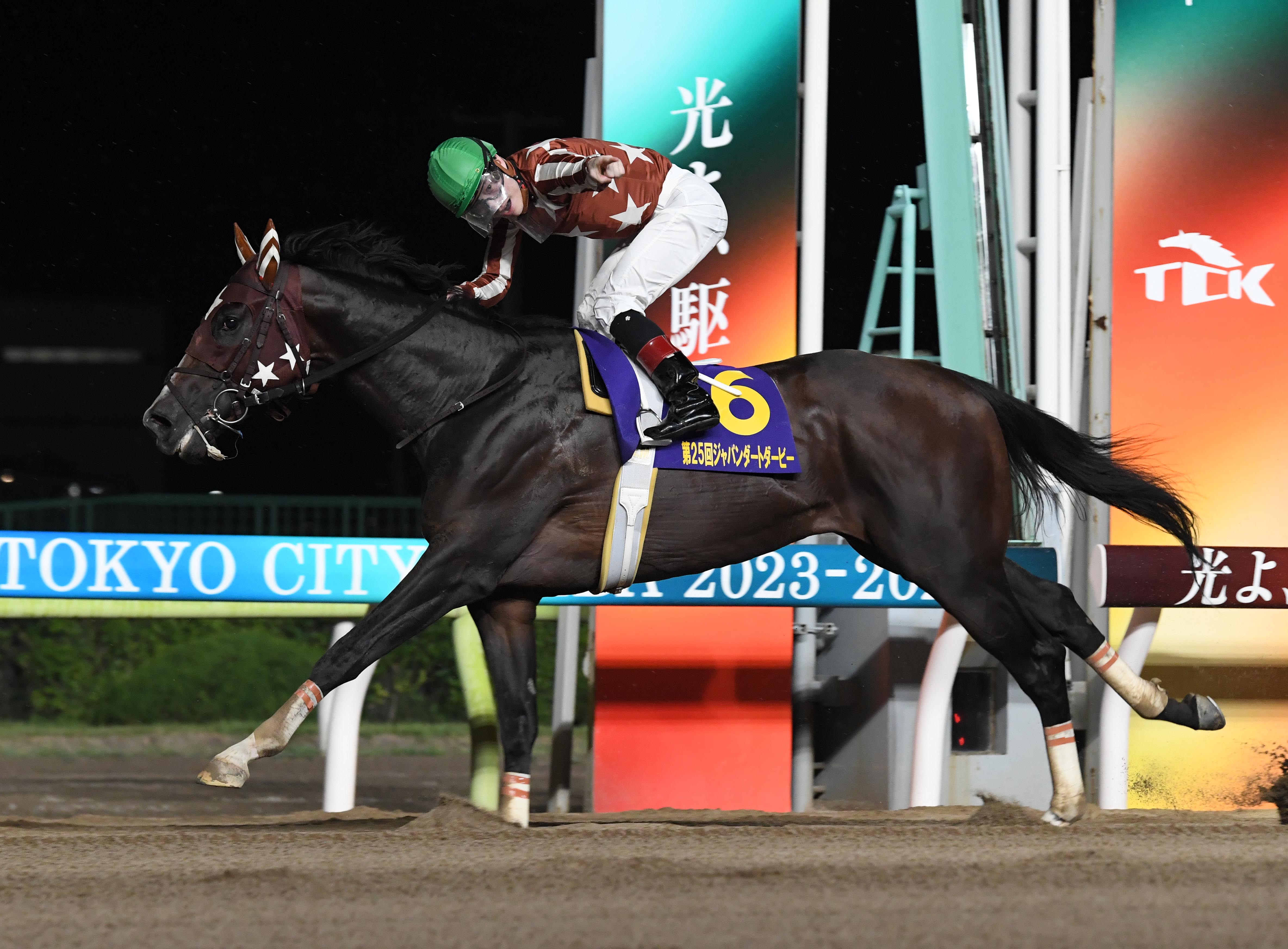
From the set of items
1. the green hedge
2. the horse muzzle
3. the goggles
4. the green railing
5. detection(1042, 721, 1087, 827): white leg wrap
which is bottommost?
the green hedge

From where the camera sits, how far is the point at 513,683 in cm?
352

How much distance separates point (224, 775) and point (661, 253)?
5.65 feet

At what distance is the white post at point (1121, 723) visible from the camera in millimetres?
4148

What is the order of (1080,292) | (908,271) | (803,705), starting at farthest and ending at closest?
(908,271) → (1080,292) → (803,705)

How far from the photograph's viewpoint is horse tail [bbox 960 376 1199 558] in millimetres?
3875

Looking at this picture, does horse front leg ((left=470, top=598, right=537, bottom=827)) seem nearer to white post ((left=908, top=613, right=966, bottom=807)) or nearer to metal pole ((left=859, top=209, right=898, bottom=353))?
white post ((left=908, top=613, right=966, bottom=807))

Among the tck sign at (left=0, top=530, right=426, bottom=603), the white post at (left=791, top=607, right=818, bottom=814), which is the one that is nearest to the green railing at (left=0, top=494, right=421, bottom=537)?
the white post at (left=791, top=607, right=818, bottom=814)

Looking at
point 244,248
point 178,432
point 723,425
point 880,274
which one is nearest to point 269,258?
point 244,248

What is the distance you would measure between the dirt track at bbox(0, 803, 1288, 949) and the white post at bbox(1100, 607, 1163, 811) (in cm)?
63

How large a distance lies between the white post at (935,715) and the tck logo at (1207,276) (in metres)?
1.44

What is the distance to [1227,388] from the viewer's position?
4609 millimetres

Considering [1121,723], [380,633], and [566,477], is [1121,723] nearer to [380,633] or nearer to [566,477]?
[566,477]

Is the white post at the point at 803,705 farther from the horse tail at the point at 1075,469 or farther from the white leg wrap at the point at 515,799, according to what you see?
the white leg wrap at the point at 515,799

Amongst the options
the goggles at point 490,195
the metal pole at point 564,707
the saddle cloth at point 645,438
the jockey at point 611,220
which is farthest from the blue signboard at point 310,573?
the goggles at point 490,195
